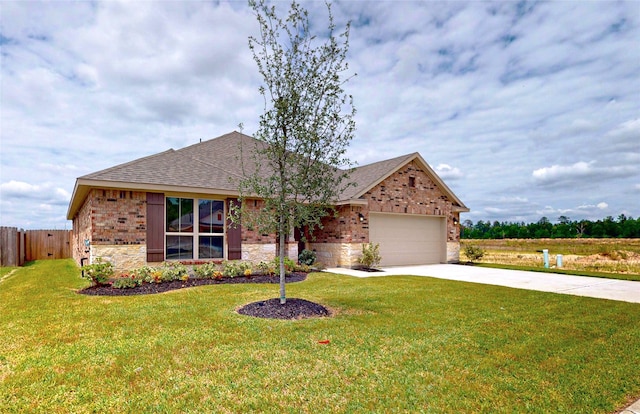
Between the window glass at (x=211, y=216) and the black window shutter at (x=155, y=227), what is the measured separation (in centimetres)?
131

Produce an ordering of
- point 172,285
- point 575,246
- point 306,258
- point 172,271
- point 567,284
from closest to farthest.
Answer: point 172,285
point 172,271
point 567,284
point 306,258
point 575,246

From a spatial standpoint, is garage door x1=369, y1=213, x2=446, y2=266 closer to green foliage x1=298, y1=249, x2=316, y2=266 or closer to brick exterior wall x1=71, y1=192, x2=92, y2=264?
green foliage x1=298, y1=249, x2=316, y2=266

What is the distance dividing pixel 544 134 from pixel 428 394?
1710 centimetres

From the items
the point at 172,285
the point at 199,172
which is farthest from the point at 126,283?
the point at 199,172

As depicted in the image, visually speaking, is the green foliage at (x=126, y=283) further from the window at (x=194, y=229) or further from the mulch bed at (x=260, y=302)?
the window at (x=194, y=229)

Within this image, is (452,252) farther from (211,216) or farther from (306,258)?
(211,216)

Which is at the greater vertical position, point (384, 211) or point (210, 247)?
point (384, 211)

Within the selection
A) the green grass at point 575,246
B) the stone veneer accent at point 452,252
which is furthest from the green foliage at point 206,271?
the green grass at point 575,246

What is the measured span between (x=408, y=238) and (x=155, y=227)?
11409 mm

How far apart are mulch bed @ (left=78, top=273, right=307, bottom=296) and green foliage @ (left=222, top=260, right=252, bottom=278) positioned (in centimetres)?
16

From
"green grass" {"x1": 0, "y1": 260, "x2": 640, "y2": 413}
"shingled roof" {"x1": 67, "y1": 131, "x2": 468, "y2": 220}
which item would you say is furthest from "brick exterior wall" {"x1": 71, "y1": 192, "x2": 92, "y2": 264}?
"green grass" {"x1": 0, "y1": 260, "x2": 640, "y2": 413}

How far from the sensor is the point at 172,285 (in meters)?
9.72

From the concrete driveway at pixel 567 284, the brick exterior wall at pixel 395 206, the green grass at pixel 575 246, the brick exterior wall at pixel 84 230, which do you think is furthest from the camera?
the green grass at pixel 575 246

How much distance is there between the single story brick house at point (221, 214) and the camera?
34.0 feet
